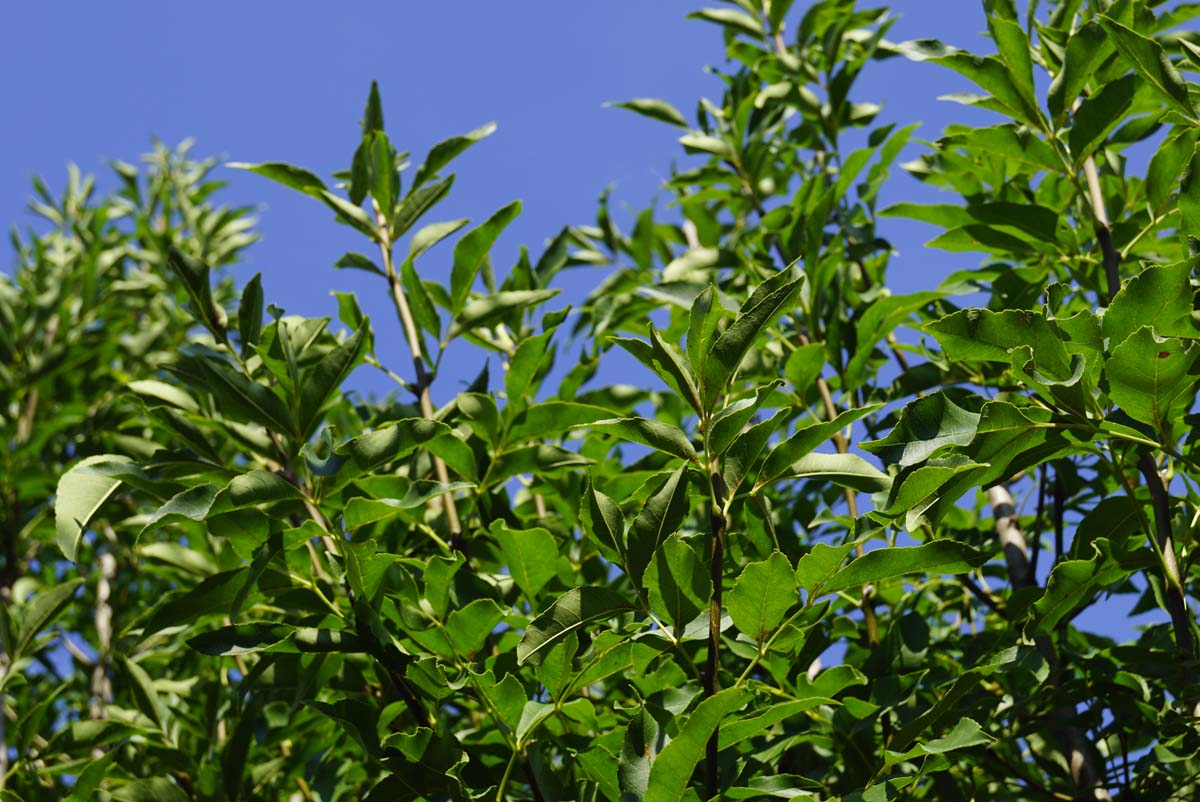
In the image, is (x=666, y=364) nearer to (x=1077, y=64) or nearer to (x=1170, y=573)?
(x=1170, y=573)

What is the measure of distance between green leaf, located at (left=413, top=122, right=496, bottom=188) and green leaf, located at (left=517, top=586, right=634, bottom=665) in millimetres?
1121

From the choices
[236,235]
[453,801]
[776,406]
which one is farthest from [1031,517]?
[236,235]

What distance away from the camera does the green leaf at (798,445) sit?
4.52ft

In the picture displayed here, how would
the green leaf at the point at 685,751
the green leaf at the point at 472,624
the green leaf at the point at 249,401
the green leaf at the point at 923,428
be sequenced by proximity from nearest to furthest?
the green leaf at the point at 685,751 < the green leaf at the point at 923,428 < the green leaf at the point at 472,624 < the green leaf at the point at 249,401

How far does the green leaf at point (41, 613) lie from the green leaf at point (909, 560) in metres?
1.66

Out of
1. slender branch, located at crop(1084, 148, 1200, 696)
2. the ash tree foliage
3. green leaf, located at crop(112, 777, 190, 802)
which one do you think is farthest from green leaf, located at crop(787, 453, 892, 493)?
green leaf, located at crop(112, 777, 190, 802)

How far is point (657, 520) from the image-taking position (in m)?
1.38

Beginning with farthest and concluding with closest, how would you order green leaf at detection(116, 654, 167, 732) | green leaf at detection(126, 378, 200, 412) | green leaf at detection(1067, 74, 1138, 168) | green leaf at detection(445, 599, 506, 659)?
green leaf at detection(116, 654, 167, 732) → green leaf at detection(126, 378, 200, 412) → green leaf at detection(1067, 74, 1138, 168) → green leaf at detection(445, 599, 506, 659)

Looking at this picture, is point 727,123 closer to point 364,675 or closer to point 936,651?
point 936,651

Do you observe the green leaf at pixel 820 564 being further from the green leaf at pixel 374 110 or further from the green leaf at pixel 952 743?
the green leaf at pixel 374 110

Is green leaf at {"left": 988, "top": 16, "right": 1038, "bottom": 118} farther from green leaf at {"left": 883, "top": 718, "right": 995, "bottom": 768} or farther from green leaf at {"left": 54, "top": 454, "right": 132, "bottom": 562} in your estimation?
green leaf at {"left": 54, "top": 454, "right": 132, "bottom": 562}

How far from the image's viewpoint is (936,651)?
2.25 metres

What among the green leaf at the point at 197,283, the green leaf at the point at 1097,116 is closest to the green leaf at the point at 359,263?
the green leaf at the point at 197,283

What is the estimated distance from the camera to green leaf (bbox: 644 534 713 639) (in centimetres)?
133
